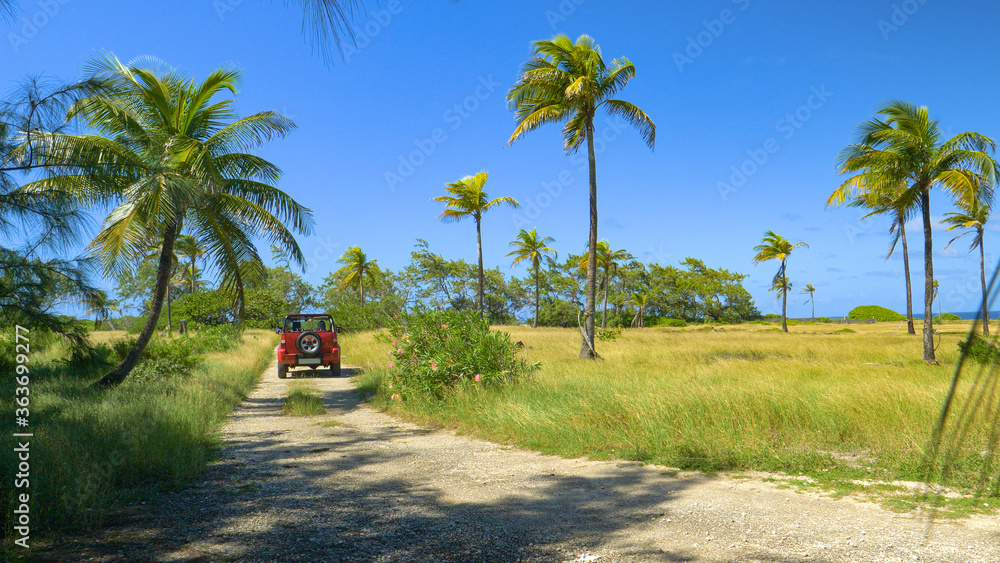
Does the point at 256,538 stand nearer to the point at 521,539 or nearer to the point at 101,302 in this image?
the point at 521,539

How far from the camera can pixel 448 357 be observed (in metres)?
10.4

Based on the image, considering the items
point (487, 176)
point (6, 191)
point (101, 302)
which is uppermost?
point (487, 176)

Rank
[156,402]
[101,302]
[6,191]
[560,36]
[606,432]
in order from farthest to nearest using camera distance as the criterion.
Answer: [560,36] → [101,302] → [156,402] → [606,432] → [6,191]

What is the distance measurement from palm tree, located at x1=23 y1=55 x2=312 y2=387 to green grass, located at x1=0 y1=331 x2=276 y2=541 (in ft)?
6.19

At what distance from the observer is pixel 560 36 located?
57.0ft

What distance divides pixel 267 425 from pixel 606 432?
18.3 ft

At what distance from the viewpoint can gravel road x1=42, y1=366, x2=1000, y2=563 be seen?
13.0 feet

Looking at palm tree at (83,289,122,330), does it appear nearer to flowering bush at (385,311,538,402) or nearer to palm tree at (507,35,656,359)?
flowering bush at (385,311,538,402)

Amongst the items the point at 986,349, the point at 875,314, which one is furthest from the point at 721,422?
the point at 875,314

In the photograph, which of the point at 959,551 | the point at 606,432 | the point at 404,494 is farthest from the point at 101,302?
the point at 959,551

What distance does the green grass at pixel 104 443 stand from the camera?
4586 millimetres

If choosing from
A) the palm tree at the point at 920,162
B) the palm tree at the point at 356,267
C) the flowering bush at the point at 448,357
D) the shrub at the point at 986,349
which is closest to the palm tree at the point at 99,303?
the flowering bush at the point at 448,357

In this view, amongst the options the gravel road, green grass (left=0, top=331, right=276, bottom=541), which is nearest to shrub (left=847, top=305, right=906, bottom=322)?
the gravel road

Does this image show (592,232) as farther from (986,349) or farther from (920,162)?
(986,349)
